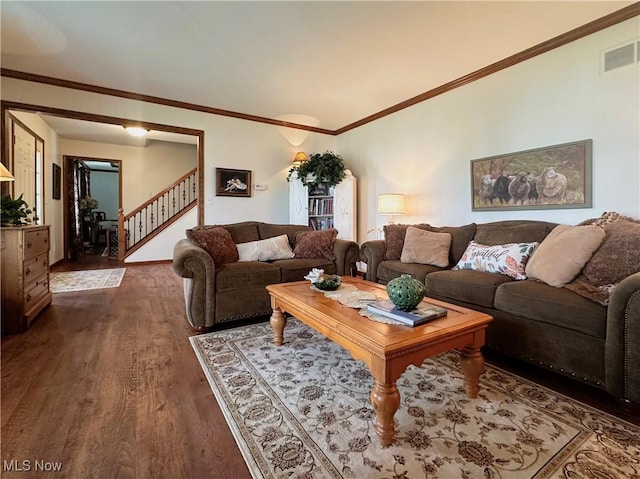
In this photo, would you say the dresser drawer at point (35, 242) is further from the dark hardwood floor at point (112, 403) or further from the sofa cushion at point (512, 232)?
the sofa cushion at point (512, 232)

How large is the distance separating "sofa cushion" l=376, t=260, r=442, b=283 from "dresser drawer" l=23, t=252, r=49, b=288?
10.5 feet

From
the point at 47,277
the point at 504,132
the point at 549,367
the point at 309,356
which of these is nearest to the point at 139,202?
the point at 47,277

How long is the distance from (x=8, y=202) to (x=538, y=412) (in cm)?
411

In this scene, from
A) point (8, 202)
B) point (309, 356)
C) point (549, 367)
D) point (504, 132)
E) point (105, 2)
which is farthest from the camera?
point (504, 132)

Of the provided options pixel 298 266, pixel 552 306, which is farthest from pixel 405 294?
pixel 298 266

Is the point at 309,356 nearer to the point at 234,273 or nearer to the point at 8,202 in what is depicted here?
the point at 234,273

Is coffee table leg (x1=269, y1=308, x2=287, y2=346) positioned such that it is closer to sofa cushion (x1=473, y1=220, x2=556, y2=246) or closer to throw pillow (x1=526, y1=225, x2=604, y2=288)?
throw pillow (x1=526, y1=225, x2=604, y2=288)

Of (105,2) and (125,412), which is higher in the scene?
(105,2)

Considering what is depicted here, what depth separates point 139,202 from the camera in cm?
716

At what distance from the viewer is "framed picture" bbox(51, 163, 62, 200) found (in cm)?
574

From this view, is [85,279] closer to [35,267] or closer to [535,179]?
[35,267]

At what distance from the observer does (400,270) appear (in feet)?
Result: 9.73

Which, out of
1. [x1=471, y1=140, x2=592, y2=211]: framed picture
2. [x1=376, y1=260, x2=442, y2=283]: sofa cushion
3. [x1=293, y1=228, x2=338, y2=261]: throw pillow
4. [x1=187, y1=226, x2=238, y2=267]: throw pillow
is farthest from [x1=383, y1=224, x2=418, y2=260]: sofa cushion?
[x1=187, y1=226, x2=238, y2=267]: throw pillow

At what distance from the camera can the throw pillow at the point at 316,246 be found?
11.1 feet
